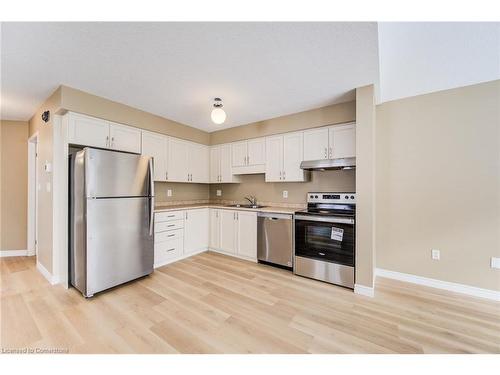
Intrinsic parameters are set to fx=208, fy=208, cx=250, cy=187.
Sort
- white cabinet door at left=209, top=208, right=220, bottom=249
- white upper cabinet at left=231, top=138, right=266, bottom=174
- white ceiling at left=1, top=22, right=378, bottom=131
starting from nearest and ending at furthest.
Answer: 1. white ceiling at left=1, top=22, right=378, bottom=131
2. white upper cabinet at left=231, top=138, right=266, bottom=174
3. white cabinet door at left=209, top=208, right=220, bottom=249

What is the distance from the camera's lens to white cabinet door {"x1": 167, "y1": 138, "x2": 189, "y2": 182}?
147 inches

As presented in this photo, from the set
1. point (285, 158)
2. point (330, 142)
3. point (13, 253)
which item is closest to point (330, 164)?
point (330, 142)

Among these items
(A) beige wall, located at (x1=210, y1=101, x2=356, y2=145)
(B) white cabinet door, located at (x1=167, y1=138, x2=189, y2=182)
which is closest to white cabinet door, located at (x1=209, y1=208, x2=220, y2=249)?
(B) white cabinet door, located at (x1=167, y1=138, x2=189, y2=182)

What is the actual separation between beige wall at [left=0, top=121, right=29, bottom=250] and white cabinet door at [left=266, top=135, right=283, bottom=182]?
14.9 feet

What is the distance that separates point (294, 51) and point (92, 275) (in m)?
3.09

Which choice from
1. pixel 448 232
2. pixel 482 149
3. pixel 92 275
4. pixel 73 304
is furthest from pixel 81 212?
pixel 482 149

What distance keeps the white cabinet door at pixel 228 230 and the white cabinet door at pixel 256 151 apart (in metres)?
1.02

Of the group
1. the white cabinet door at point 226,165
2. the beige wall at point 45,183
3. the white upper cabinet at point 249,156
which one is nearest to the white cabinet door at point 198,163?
the white cabinet door at point 226,165

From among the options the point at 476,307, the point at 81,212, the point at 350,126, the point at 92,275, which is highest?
the point at 350,126

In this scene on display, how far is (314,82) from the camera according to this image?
93.1 inches

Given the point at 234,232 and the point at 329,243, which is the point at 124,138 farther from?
the point at 329,243

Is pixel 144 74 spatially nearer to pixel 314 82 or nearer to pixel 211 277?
pixel 314 82

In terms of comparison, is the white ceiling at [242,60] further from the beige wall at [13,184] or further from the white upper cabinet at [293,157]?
the beige wall at [13,184]

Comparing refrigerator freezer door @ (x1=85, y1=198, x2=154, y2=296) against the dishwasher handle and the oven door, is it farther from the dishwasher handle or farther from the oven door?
the oven door
